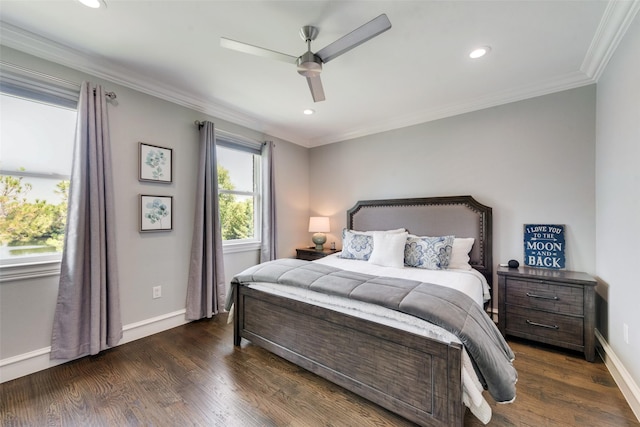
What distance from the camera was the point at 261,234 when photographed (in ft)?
12.6

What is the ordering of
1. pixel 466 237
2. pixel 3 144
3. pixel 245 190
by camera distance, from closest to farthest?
pixel 3 144
pixel 466 237
pixel 245 190

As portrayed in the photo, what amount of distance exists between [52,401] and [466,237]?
3874 mm

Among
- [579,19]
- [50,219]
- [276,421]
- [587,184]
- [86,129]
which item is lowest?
[276,421]

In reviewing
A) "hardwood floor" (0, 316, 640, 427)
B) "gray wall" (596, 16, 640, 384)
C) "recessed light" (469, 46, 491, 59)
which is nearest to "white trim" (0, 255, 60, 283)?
"hardwood floor" (0, 316, 640, 427)

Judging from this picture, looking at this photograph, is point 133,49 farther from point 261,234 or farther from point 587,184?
point 587,184

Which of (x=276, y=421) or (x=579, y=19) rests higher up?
(x=579, y=19)

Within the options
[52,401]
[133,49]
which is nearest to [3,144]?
[133,49]

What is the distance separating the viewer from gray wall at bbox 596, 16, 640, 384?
1.69 metres

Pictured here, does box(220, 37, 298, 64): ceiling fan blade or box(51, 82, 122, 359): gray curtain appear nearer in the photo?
box(220, 37, 298, 64): ceiling fan blade

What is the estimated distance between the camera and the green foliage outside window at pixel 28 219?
202 cm

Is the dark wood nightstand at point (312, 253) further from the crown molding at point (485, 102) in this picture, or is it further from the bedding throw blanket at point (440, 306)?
the crown molding at point (485, 102)

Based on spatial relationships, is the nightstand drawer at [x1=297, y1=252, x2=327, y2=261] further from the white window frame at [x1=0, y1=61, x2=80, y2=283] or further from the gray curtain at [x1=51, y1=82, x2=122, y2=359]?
the white window frame at [x1=0, y1=61, x2=80, y2=283]

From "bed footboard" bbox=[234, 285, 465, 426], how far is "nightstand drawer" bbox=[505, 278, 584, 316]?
1.65 meters

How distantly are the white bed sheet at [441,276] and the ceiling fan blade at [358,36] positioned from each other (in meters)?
1.89
